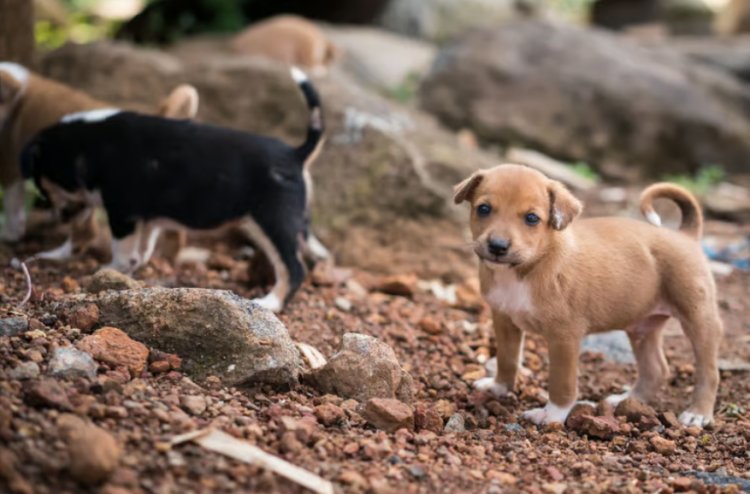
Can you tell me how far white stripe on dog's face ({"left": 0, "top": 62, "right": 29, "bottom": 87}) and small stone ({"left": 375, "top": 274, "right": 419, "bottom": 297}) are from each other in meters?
3.32

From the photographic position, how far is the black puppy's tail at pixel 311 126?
6.18m

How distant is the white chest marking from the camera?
193 inches

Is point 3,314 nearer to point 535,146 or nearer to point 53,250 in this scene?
point 53,250

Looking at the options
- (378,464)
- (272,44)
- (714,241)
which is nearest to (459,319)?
(378,464)

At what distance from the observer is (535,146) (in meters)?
12.1

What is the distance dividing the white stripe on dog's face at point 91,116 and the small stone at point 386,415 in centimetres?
333

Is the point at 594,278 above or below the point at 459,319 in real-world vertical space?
above

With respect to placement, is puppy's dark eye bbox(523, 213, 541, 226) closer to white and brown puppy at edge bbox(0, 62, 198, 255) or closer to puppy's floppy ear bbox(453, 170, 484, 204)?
puppy's floppy ear bbox(453, 170, 484, 204)

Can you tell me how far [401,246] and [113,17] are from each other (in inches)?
490

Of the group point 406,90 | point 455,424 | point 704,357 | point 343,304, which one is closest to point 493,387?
point 455,424

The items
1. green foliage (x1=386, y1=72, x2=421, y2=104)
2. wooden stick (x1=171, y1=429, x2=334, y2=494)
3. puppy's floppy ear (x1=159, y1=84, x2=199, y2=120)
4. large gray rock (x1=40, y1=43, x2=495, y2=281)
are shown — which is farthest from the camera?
green foliage (x1=386, y1=72, x2=421, y2=104)

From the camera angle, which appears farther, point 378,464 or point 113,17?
point 113,17

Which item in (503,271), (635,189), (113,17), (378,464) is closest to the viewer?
(378,464)

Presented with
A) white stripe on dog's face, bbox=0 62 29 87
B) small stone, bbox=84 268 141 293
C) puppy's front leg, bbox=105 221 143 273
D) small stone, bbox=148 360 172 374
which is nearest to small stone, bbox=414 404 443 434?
small stone, bbox=148 360 172 374
